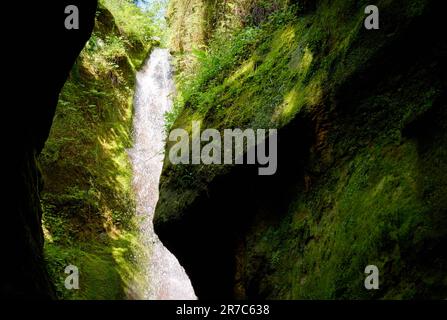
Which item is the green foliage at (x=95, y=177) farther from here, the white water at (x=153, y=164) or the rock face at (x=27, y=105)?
the rock face at (x=27, y=105)

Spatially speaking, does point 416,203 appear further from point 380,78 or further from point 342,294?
point 380,78

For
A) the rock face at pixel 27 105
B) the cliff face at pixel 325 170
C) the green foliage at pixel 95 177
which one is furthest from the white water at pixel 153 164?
the rock face at pixel 27 105

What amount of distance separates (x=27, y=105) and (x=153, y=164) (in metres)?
10.3

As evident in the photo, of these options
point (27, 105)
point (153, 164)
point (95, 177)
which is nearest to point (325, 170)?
point (27, 105)

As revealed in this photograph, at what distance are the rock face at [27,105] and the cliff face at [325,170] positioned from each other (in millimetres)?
2590

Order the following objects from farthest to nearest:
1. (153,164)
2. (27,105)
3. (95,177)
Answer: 1. (153,164)
2. (95,177)
3. (27,105)

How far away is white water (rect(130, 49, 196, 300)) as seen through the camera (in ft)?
40.5

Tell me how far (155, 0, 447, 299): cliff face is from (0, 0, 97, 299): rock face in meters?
2.59

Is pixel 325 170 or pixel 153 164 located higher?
pixel 153 164

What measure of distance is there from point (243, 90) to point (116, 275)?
250 inches

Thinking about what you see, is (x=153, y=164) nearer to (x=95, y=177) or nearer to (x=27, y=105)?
(x=95, y=177)

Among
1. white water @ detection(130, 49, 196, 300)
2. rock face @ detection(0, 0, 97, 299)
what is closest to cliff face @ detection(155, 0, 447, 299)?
rock face @ detection(0, 0, 97, 299)

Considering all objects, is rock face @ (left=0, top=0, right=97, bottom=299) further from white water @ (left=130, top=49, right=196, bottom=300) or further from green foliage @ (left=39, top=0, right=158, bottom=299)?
white water @ (left=130, top=49, right=196, bottom=300)

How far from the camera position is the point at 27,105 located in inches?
205
